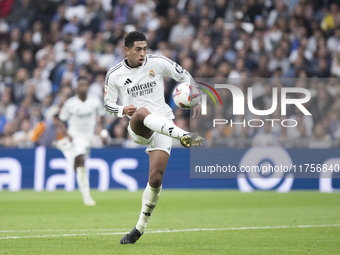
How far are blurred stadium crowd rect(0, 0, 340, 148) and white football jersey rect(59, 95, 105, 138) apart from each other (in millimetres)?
2878

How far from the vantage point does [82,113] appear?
1269 centimetres

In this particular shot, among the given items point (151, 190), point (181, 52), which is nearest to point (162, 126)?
point (151, 190)

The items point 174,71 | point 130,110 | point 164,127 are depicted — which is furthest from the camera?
point 174,71

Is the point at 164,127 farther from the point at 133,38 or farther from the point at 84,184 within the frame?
the point at 84,184

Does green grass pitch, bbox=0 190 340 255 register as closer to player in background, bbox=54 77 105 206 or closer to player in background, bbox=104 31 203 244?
player in background, bbox=104 31 203 244

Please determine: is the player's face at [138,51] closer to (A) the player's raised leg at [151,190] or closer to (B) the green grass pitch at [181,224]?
(A) the player's raised leg at [151,190]

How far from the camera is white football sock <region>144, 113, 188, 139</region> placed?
20.2ft

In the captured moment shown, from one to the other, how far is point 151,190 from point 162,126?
38.8 inches

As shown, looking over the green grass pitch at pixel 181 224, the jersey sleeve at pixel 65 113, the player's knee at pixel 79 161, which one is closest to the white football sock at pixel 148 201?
the green grass pitch at pixel 181 224

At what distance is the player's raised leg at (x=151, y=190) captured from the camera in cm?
673

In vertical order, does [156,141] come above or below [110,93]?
below

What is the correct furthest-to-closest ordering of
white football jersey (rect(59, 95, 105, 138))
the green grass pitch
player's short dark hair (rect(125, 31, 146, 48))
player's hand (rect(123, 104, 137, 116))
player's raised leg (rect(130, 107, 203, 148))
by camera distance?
white football jersey (rect(59, 95, 105, 138)) → player's short dark hair (rect(125, 31, 146, 48)) → player's hand (rect(123, 104, 137, 116)) → the green grass pitch → player's raised leg (rect(130, 107, 203, 148))

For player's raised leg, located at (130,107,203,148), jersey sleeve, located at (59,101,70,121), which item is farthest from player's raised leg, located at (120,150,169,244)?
jersey sleeve, located at (59,101,70,121)

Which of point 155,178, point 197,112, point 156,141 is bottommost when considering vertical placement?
point 155,178
